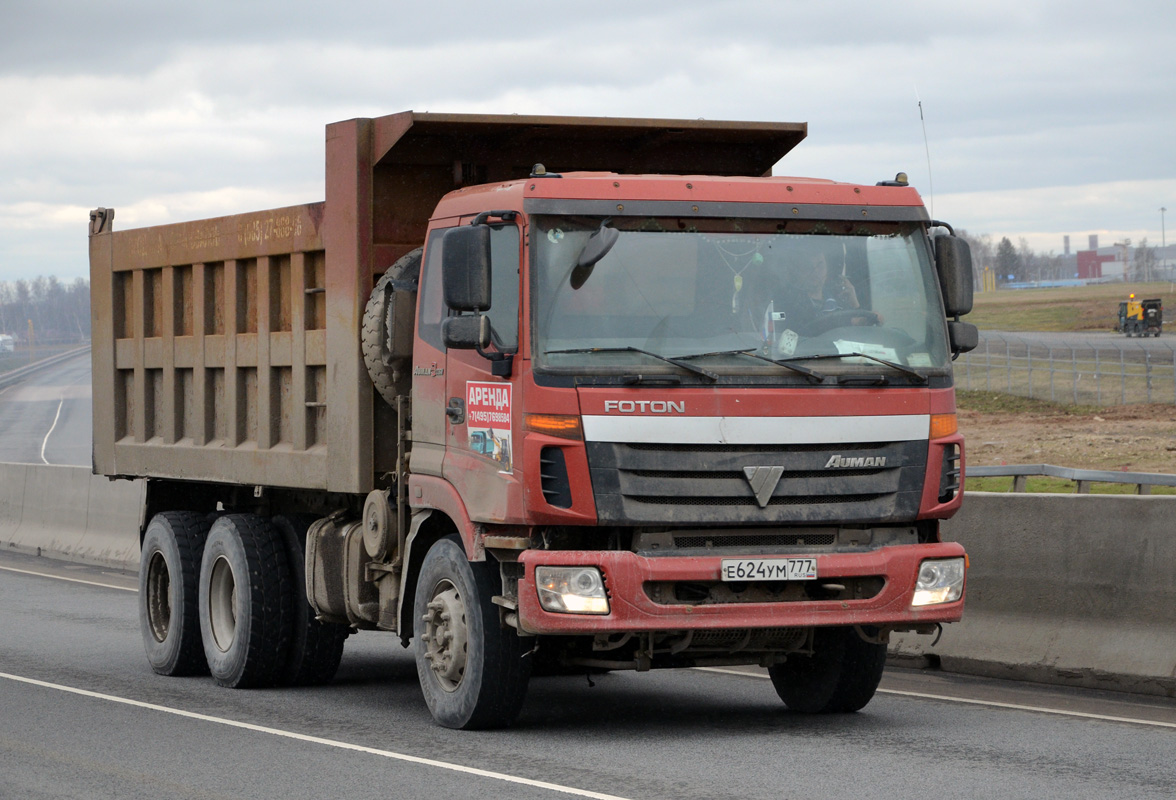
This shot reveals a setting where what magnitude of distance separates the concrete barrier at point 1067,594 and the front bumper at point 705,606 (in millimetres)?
2216

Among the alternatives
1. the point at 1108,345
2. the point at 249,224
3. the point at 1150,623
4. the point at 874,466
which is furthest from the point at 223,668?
the point at 1108,345

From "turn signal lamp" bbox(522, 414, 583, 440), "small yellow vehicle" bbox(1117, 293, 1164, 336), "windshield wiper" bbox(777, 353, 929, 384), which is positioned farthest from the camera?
"small yellow vehicle" bbox(1117, 293, 1164, 336)

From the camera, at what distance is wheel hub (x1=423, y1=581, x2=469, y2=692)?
343 inches

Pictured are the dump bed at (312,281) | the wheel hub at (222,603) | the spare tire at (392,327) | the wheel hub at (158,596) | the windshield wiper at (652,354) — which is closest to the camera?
the windshield wiper at (652,354)

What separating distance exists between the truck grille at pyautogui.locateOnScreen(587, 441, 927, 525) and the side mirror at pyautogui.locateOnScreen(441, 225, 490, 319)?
868 millimetres

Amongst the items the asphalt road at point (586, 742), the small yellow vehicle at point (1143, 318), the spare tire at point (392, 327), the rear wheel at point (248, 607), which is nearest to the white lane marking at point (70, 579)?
the asphalt road at point (586, 742)

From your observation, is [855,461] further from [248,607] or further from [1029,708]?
[248,607]

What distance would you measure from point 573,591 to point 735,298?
1615 mm

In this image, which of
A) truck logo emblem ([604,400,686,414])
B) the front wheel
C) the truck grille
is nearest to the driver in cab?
the truck grille

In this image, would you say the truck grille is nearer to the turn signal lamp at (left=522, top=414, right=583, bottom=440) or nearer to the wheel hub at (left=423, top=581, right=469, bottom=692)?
Result: the turn signal lamp at (left=522, top=414, right=583, bottom=440)

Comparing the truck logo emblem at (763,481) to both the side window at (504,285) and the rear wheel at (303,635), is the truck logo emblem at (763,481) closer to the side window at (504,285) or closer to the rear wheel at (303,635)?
the side window at (504,285)

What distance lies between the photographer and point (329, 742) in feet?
28.4

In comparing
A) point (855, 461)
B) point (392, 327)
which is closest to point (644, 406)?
point (855, 461)

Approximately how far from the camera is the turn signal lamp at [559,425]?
7957 mm
